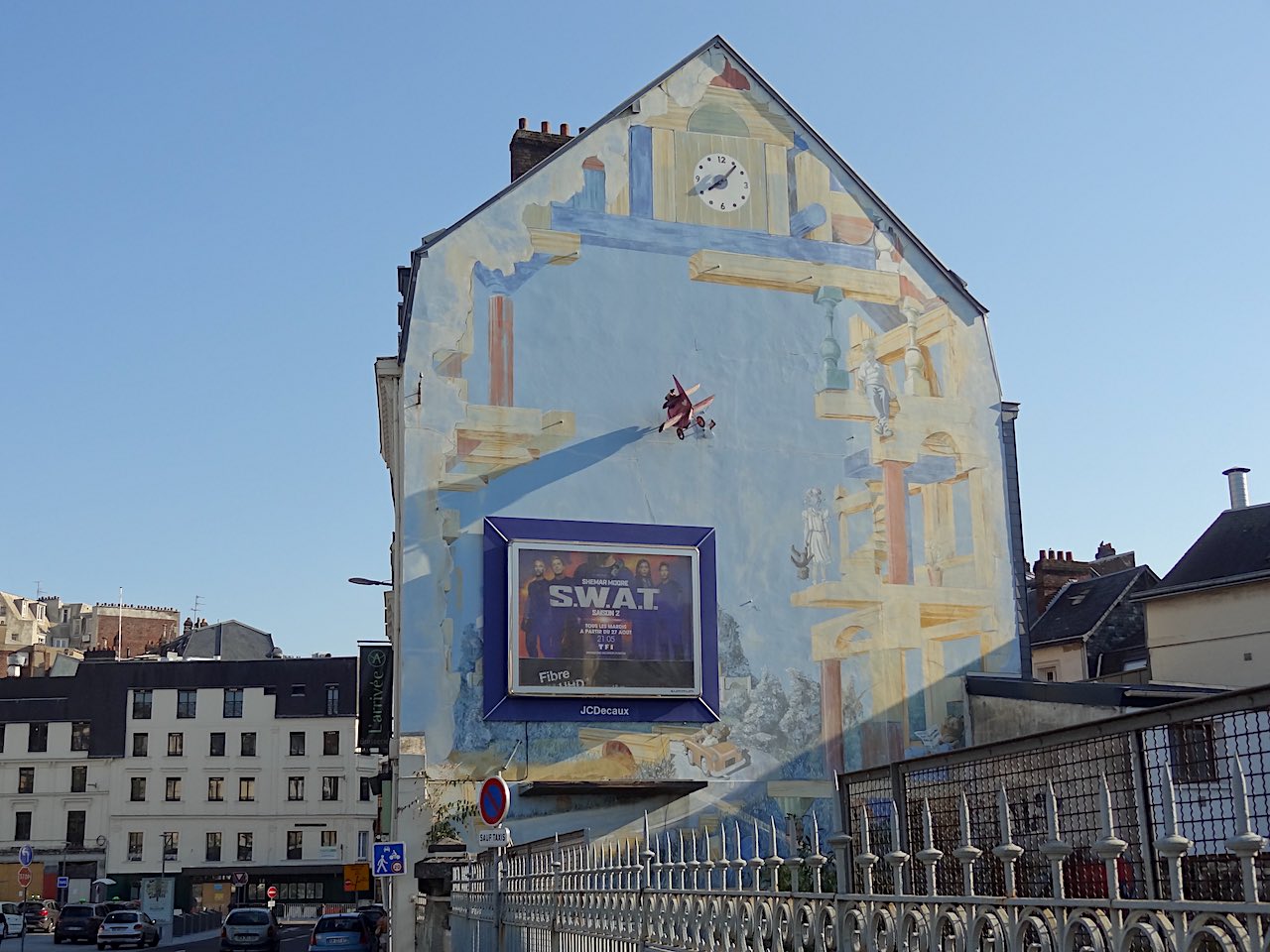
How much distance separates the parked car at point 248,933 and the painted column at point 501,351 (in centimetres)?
1880

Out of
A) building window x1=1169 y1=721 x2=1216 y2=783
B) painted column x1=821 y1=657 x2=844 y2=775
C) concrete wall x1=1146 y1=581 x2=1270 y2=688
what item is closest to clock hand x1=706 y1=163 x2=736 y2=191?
painted column x1=821 y1=657 x2=844 y2=775

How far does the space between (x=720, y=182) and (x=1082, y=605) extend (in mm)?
23577

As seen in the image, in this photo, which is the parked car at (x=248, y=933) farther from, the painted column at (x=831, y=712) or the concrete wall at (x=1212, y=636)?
the concrete wall at (x=1212, y=636)

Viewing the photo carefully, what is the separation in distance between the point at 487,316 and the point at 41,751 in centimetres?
5579

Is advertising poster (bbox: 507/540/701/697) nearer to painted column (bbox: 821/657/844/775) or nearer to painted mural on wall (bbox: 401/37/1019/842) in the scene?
painted mural on wall (bbox: 401/37/1019/842)

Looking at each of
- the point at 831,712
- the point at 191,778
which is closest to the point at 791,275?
the point at 831,712

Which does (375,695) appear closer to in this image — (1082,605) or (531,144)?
(531,144)

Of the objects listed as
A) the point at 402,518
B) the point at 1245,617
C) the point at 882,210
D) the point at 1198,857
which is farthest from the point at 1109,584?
the point at 1198,857

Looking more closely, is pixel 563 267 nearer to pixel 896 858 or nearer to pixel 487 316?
pixel 487 316

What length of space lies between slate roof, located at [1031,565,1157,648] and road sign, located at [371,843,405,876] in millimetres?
29132

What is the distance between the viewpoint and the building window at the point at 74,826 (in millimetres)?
73500

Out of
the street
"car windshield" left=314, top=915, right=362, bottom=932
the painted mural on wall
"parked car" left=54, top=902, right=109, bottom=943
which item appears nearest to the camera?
the painted mural on wall

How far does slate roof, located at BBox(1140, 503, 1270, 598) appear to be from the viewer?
3894 cm

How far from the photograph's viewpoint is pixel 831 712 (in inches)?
1159
